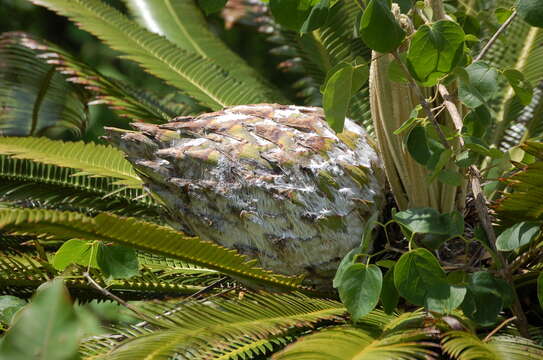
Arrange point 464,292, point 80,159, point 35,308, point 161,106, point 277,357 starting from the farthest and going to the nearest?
point 161,106 → point 80,159 → point 464,292 → point 277,357 → point 35,308

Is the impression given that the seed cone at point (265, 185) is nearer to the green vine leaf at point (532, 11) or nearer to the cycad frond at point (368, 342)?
the cycad frond at point (368, 342)

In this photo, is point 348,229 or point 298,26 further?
point 348,229

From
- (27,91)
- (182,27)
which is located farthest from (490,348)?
(182,27)

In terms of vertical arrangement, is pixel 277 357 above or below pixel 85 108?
above

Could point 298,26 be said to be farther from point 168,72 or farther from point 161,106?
point 161,106

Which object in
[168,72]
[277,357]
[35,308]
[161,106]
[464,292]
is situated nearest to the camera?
[35,308]

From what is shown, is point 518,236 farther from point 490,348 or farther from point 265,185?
point 265,185

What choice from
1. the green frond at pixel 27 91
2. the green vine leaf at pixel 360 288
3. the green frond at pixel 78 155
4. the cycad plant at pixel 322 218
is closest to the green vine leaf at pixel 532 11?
the cycad plant at pixel 322 218

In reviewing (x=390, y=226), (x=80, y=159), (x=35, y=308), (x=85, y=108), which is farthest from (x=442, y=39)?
(x=85, y=108)
